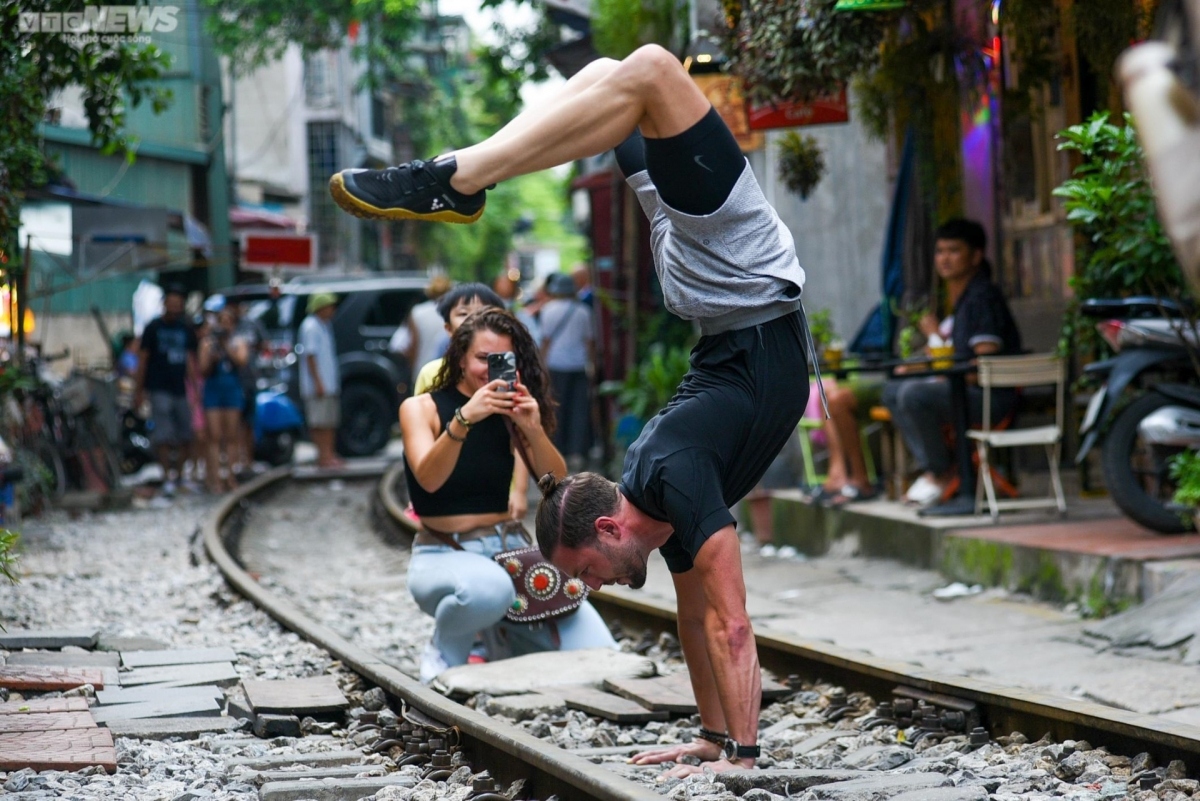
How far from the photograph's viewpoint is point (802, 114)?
955cm

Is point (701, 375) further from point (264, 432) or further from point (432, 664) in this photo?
point (264, 432)

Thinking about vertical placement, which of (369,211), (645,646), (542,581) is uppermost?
(369,211)

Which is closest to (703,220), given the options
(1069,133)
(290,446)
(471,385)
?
(471,385)

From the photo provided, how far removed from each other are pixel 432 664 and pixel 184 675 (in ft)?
3.41

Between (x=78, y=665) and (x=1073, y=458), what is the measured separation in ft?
21.7

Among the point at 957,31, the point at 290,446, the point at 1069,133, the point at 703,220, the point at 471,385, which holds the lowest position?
the point at 290,446

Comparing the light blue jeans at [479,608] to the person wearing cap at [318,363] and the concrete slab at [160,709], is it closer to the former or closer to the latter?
the concrete slab at [160,709]

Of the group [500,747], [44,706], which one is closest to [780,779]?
[500,747]

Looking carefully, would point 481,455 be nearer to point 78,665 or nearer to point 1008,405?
point 78,665

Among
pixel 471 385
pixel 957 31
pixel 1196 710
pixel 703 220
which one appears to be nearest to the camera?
pixel 703 220

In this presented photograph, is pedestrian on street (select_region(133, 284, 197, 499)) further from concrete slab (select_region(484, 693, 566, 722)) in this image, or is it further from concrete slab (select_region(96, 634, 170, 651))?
concrete slab (select_region(484, 693, 566, 722))

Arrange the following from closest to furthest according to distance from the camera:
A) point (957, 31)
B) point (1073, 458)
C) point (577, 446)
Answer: point (957, 31) → point (1073, 458) → point (577, 446)

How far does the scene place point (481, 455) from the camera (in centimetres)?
586

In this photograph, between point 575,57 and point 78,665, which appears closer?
point 78,665
